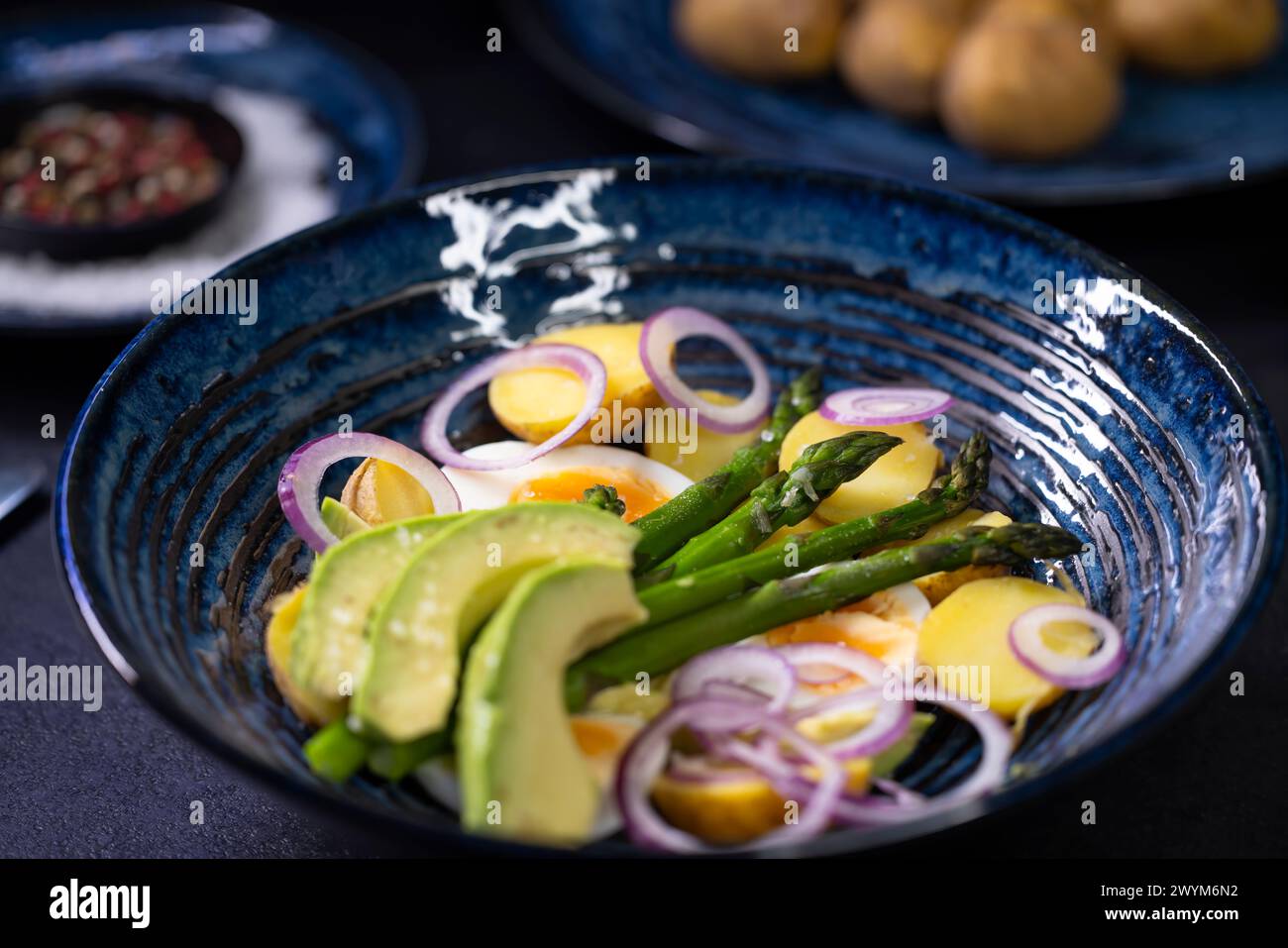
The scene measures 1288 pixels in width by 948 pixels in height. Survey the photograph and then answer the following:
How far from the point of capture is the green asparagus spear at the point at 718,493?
71.0 inches

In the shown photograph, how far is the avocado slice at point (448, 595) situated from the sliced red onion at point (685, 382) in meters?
0.47

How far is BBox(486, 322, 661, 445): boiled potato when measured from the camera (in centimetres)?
204

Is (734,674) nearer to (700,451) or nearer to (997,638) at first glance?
(997,638)

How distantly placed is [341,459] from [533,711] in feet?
2.19

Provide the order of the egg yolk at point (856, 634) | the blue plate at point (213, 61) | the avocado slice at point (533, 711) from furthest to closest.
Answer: the blue plate at point (213, 61) < the egg yolk at point (856, 634) < the avocado slice at point (533, 711)

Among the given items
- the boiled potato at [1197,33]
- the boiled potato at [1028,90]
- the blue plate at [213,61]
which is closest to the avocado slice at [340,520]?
the blue plate at [213,61]

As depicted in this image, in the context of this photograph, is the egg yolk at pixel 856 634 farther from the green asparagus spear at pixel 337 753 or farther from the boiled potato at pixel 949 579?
the green asparagus spear at pixel 337 753

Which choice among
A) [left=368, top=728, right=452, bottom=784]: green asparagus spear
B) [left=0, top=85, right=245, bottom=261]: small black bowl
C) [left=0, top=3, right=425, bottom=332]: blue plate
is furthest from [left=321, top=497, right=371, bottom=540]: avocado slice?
[left=0, top=3, right=425, bottom=332]: blue plate

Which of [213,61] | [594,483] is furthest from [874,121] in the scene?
[213,61]

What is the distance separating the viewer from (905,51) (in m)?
3.15

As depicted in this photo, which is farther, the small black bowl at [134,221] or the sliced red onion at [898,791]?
the small black bowl at [134,221]
